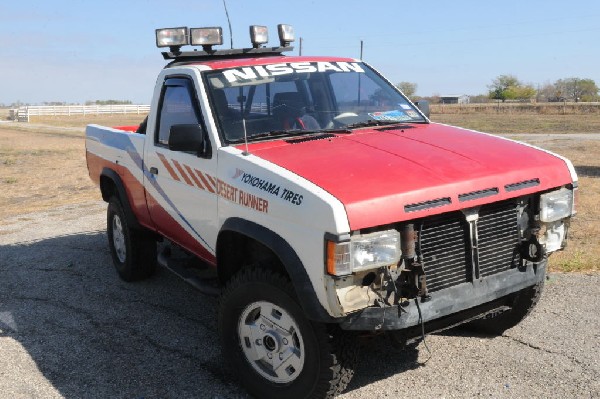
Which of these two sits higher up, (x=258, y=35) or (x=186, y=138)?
(x=258, y=35)

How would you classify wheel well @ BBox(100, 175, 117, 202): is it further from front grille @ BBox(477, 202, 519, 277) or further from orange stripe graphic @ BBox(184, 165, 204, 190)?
front grille @ BBox(477, 202, 519, 277)

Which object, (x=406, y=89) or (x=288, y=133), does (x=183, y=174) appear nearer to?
(x=288, y=133)

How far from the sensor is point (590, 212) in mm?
9531

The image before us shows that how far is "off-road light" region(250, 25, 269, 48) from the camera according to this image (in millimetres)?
5926

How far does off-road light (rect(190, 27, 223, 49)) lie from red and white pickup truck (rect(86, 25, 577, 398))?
0.46m

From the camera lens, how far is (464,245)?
11.4ft

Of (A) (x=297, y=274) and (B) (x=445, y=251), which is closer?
(A) (x=297, y=274)

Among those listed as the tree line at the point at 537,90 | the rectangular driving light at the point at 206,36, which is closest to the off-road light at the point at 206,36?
the rectangular driving light at the point at 206,36

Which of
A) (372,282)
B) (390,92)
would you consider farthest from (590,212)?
(372,282)

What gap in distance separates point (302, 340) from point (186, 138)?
1549 mm

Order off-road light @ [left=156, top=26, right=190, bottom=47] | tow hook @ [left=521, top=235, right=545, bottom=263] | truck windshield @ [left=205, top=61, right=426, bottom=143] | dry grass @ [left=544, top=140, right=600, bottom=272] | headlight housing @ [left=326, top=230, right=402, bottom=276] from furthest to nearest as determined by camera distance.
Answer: dry grass @ [left=544, top=140, right=600, bottom=272] → off-road light @ [left=156, top=26, right=190, bottom=47] → truck windshield @ [left=205, top=61, right=426, bottom=143] → tow hook @ [left=521, top=235, right=545, bottom=263] → headlight housing @ [left=326, top=230, right=402, bottom=276]

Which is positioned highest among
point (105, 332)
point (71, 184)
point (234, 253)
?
point (234, 253)

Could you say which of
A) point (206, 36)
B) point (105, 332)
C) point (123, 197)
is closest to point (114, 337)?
point (105, 332)

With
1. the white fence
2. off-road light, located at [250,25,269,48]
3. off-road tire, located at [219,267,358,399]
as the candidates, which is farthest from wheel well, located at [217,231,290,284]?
the white fence
